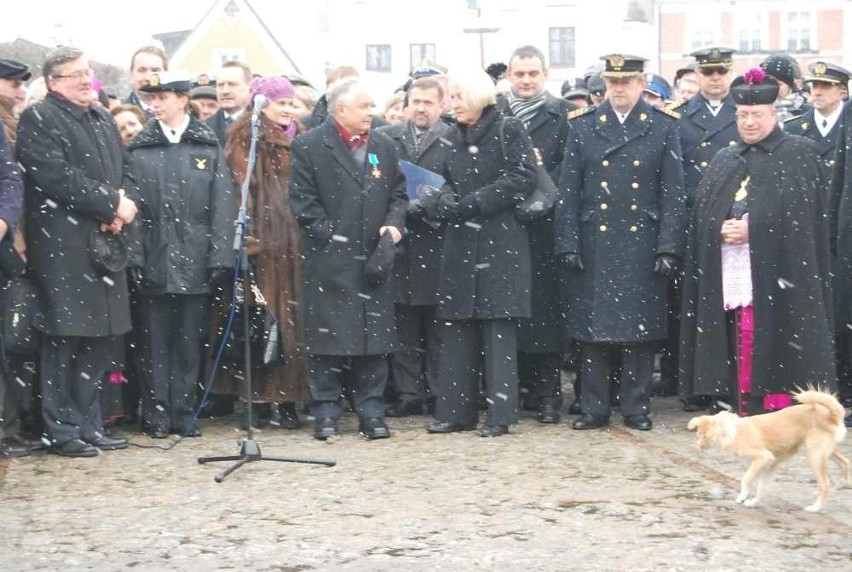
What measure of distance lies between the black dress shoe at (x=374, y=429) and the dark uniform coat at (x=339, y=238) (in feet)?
1.38

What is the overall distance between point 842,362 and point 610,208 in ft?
7.03

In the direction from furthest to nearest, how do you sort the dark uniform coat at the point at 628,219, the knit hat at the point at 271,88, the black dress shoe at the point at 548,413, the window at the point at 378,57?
the window at the point at 378,57 < the black dress shoe at the point at 548,413 < the knit hat at the point at 271,88 < the dark uniform coat at the point at 628,219

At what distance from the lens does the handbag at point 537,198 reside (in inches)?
368

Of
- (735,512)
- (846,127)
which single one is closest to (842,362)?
(846,127)

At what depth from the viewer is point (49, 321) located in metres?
8.80

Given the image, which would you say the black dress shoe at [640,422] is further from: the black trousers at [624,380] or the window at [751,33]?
the window at [751,33]

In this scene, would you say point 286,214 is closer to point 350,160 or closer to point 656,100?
point 350,160

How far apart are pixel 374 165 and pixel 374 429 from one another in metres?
1.61

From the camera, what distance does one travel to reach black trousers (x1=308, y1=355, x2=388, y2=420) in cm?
947

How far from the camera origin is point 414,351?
1049cm

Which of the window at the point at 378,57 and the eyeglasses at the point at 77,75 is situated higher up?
the window at the point at 378,57

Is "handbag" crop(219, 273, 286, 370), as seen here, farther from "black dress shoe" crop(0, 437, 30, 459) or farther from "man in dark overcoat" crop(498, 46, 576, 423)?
"man in dark overcoat" crop(498, 46, 576, 423)

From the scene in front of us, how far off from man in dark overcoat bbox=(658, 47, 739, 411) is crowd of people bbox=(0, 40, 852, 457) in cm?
33

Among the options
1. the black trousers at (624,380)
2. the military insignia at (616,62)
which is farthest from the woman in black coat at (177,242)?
the military insignia at (616,62)
